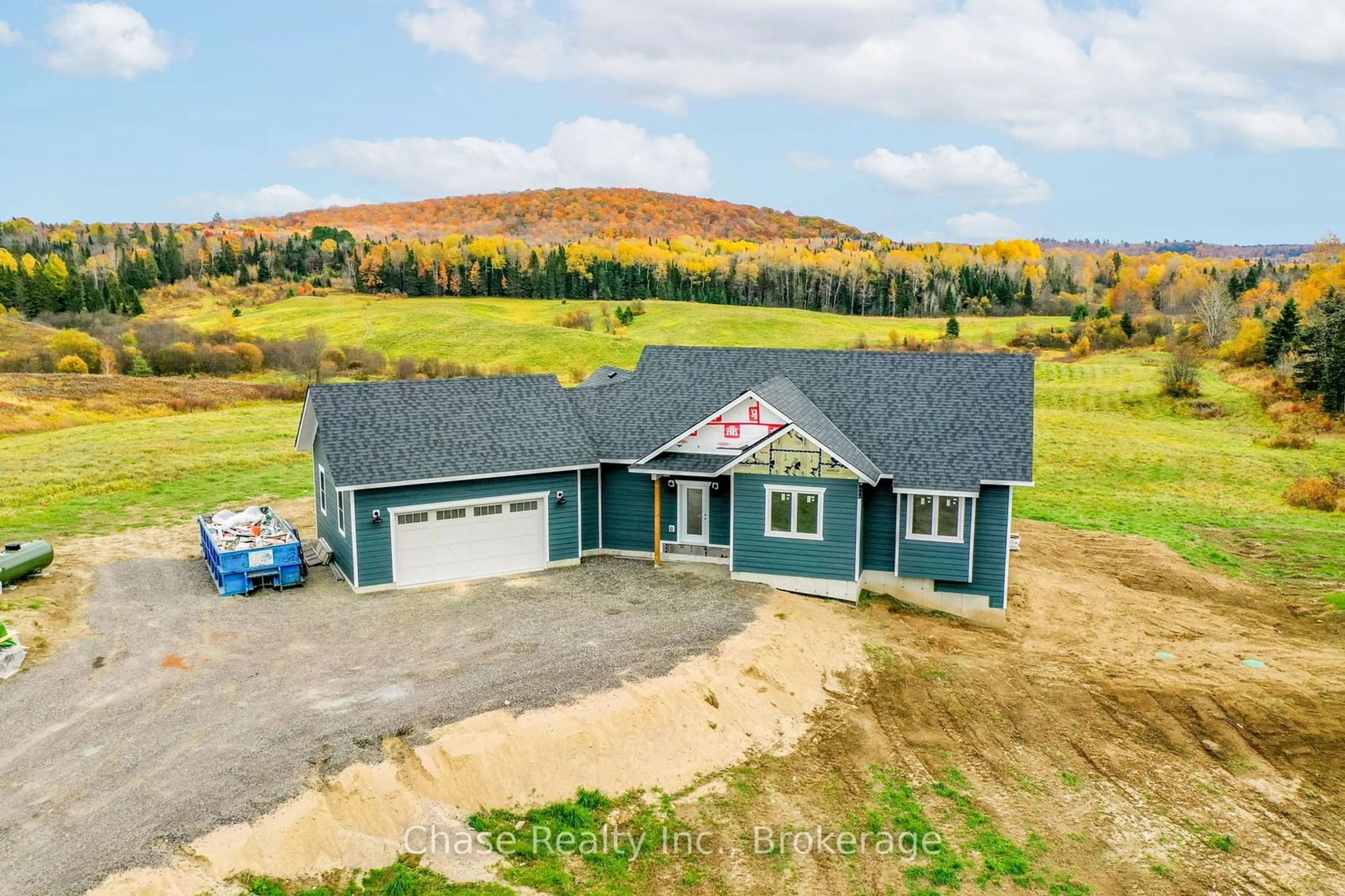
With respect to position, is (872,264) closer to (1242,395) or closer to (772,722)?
(1242,395)

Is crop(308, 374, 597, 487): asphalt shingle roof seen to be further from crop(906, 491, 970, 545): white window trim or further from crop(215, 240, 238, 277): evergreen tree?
crop(215, 240, 238, 277): evergreen tree

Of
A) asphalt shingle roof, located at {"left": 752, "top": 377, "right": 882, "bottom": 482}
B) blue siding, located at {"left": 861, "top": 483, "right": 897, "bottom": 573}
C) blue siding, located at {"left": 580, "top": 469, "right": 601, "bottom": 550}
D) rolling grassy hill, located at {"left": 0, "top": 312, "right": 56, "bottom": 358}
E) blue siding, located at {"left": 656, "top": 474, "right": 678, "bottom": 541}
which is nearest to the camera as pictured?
asphalt shingle roof, located at {"left": 752, "top": 377, "right": 882, "bottom": 482}

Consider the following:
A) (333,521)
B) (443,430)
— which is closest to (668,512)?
(443,430)

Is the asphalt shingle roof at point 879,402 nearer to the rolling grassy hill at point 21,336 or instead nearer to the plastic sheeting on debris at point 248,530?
the plastic sheeting on debris at point 248,530

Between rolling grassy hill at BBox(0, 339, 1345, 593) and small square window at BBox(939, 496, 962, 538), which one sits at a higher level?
small square window at BBox(939, 496, 962, 538)

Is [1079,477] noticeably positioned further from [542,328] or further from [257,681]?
[542,328]

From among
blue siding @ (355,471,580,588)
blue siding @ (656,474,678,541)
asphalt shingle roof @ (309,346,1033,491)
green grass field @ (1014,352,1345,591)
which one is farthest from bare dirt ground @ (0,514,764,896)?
green grass field @ (1014,352,1345,591)
